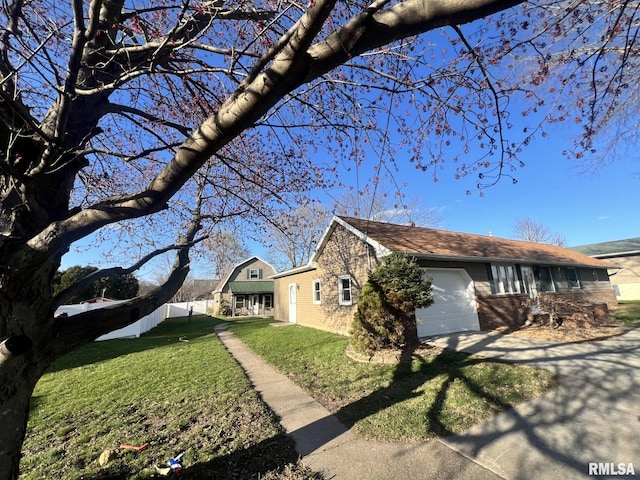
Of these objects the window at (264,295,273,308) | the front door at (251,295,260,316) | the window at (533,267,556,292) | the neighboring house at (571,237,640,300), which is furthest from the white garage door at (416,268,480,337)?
the neighboring house at (571,237,640,300)

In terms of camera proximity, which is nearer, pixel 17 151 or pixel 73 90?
pixel 73 90

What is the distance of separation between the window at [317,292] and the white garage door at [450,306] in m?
5.56

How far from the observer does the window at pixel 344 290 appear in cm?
1213

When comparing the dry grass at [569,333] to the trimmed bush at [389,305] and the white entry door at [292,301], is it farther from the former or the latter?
the white entry door at [292,301]

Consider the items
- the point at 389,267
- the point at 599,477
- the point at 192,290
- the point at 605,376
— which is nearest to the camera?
the point at 599,477

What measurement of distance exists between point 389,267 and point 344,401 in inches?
163

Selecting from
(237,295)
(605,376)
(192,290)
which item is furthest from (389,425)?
(192,290)

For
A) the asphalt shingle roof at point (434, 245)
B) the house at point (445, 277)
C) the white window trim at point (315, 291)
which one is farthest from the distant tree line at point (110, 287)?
the asphalt shingle roof at point (434, 245)

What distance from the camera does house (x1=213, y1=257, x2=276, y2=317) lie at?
96.1ft

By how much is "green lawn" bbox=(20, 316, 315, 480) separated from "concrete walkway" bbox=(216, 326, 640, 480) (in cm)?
46

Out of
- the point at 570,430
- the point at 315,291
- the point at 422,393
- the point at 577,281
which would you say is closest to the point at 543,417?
the point at 570,430

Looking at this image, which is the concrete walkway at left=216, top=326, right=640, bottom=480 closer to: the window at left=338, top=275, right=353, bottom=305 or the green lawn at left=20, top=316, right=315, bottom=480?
the green lawn at left=20, top=316, right=315, bottom=480

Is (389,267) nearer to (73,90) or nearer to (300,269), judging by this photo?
(73,90)

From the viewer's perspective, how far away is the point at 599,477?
2.91 metres
